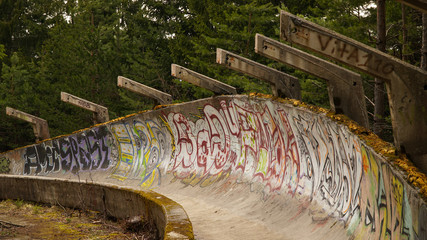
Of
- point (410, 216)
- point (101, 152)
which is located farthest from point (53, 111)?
point (410, 216)

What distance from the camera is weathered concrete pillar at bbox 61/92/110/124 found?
708 inches

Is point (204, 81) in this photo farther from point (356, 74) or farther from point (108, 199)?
point (356, 74)

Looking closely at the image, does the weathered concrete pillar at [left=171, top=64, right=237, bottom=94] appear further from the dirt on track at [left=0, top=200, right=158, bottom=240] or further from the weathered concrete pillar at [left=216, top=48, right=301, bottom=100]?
the dirt on track at [left=0, top=200, right=158, bottom=240]

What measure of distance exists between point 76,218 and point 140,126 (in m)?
4.88

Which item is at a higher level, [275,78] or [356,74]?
[275,78]

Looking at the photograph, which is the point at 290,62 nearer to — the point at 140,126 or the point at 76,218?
the point at 76,218

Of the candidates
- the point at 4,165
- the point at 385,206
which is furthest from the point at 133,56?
the point at 385,206

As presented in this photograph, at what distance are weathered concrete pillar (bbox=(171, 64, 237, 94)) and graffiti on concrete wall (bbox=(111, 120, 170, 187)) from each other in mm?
2385

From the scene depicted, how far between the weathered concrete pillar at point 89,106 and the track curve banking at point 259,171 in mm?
1225

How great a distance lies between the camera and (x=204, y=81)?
1180cm

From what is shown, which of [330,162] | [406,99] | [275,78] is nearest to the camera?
[406,99]

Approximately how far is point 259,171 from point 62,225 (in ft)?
13.4

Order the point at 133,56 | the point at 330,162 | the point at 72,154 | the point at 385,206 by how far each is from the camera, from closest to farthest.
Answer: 1. the point at 385,206
2. the point at 330,162
3. the point at 72,154
4. the point at 133,56

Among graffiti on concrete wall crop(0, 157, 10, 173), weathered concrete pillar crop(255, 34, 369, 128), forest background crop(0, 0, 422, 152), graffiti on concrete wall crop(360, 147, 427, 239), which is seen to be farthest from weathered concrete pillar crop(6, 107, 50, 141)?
graffiti on concrete wall crop(360, 147, 427, 239)
